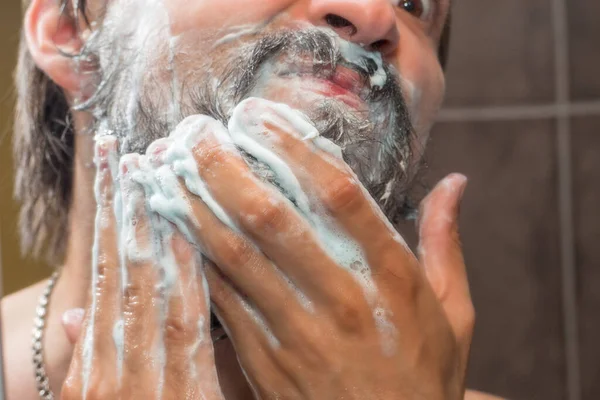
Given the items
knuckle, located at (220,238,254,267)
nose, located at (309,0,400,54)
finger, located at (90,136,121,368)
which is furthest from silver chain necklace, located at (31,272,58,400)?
nose, located at (309,0,400,54)

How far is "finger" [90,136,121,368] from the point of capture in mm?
490

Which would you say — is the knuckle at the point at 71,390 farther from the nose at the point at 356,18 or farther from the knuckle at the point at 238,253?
the nose at the point at 356,18

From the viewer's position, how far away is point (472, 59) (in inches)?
25.5

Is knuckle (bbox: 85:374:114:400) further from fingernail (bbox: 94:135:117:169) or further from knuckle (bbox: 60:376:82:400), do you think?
fingernail (bbox: 94:135:117:169)

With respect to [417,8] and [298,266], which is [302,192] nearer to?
[298,266]

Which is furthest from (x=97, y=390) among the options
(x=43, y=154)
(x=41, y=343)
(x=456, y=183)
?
(x=456, y=183)

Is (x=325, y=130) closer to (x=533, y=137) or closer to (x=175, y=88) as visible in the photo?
(x=175, y=88)

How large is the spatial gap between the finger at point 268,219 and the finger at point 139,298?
0.05 metres

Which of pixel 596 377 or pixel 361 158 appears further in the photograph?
pixel 596 377

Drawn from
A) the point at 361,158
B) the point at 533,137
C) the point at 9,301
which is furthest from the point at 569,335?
the point at 9,301

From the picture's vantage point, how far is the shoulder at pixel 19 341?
1.88ft

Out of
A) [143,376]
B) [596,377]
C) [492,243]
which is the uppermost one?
[143,376]

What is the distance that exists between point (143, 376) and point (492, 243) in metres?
0.37

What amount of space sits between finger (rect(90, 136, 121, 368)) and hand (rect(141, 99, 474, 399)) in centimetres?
6
